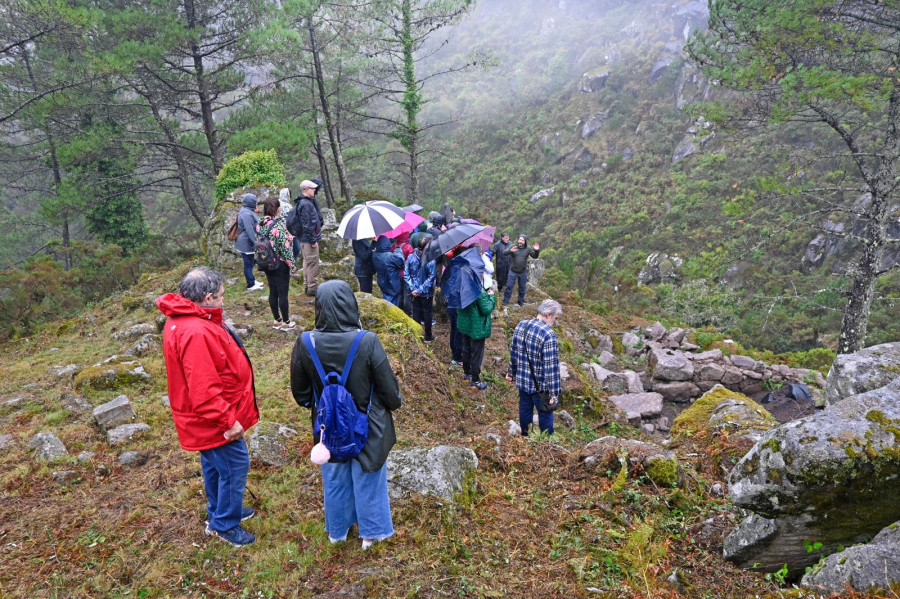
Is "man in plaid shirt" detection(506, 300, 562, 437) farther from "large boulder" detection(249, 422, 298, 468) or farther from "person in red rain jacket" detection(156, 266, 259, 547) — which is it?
"person in red rain jacket" detection(156, 266, 259, 547)

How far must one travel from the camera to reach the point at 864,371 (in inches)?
182

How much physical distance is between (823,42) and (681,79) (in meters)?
35.7

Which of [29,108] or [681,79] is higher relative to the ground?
[681,79]

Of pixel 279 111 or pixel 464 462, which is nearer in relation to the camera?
pixel 464 462

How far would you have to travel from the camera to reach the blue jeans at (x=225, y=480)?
3115mm

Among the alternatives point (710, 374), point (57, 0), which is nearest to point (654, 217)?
point (710, 374)

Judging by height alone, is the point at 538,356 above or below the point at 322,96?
below

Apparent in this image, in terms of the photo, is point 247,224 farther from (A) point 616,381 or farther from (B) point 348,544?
(A) point 616,381

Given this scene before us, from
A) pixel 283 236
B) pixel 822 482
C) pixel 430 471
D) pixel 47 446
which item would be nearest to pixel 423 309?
pixel 283 236

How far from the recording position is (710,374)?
9.59m

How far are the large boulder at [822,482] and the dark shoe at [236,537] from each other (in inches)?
131

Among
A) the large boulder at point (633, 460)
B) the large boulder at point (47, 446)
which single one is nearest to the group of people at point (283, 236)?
the large boulder at point (47, 446)

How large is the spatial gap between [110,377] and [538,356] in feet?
18.1

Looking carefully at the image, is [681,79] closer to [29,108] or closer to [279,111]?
[279,111]
